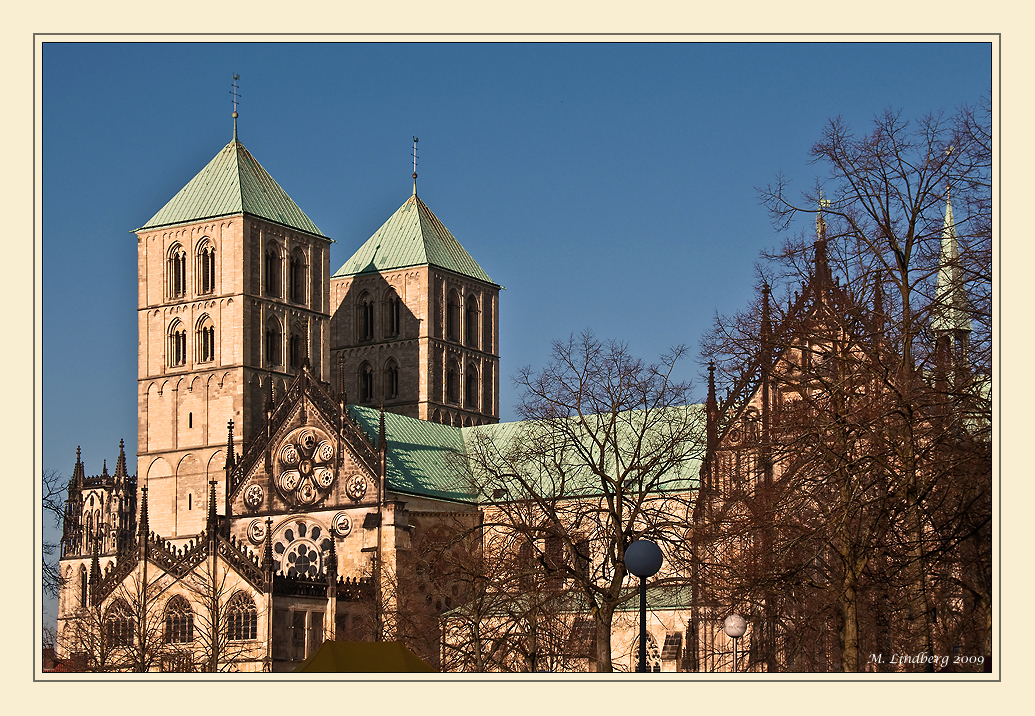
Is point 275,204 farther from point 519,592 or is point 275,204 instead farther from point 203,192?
point 519,592

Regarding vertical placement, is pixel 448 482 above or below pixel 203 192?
below

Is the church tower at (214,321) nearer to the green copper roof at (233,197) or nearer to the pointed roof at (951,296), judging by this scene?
the green copper roof at (233,197)

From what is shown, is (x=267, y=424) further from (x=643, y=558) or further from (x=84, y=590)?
(x=643, y=558)

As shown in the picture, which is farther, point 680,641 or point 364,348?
point 364,348

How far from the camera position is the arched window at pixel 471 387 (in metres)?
103

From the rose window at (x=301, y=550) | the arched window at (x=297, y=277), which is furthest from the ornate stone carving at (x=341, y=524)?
the arched window at (x=297, y=277)

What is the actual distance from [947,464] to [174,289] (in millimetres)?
66040

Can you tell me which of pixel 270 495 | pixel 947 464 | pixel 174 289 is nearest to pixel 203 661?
pixel 270 495

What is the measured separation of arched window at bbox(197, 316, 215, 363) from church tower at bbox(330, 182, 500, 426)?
39.8 feet

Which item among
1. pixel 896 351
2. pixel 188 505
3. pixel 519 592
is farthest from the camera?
pixel 188 505

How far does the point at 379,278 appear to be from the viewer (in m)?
104

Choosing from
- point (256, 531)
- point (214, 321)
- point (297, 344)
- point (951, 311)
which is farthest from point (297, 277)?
point (951, 311)

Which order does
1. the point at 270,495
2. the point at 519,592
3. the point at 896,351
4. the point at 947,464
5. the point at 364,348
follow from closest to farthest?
the point at 947,464 → the point at 896,351 → the point at 519,592 → the point at 270,495 → the point at 364,348

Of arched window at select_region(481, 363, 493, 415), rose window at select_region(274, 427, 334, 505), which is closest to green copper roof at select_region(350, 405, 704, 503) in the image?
rose window at select_region(274, 427, 334, 505)
